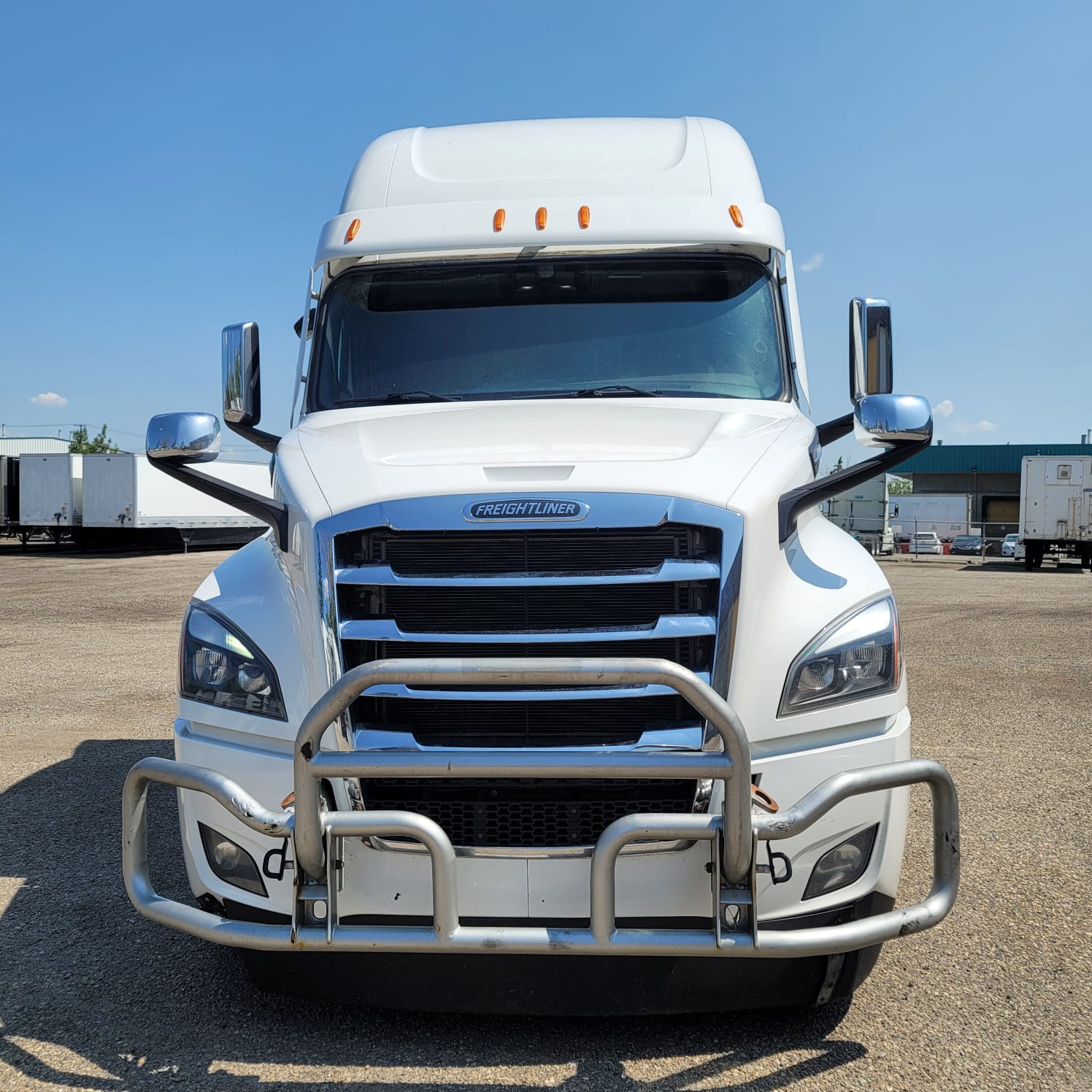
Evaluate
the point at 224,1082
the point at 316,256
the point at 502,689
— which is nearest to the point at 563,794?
the point at 502,689

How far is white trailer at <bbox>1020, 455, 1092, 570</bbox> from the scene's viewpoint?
94.4 ft

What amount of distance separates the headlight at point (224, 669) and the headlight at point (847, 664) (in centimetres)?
144

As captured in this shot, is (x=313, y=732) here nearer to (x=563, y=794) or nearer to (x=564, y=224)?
(x=563, y=794)

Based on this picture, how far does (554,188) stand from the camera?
14.2 ft

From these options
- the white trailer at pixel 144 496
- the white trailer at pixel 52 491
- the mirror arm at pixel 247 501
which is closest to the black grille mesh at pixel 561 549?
the mirror arm at pixel 247 501

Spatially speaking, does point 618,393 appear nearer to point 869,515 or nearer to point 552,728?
point 552,728

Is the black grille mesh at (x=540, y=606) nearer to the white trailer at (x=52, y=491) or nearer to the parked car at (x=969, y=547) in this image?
the white trailer at (x=52, y=491)

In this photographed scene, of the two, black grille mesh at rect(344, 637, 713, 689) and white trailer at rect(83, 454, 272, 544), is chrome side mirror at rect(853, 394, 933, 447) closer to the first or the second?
black grille mesh at rect(344, 637, 713, 689)

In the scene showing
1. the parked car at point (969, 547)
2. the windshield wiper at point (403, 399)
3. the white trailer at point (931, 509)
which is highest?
the windshield wiper at point (403, 399)

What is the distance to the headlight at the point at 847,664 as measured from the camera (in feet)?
9.22

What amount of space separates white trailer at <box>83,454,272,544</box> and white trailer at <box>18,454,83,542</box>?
70 centimetres

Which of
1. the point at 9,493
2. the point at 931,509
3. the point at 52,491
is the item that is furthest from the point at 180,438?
the point at 931,509

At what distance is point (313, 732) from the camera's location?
97.1 inches

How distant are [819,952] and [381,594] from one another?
1.48 meters
